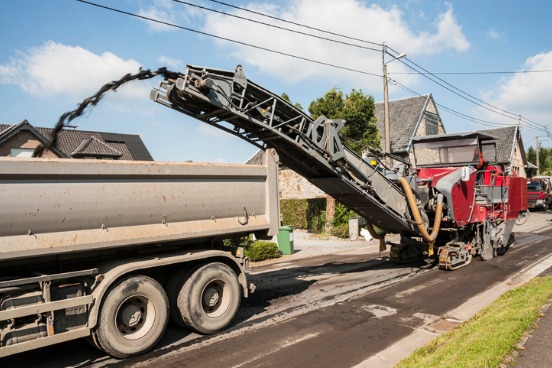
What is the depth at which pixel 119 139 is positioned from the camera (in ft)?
111

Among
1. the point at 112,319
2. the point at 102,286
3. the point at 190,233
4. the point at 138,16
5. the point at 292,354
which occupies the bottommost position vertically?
the point at 292,354

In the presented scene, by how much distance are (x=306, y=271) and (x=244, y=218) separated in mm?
4554

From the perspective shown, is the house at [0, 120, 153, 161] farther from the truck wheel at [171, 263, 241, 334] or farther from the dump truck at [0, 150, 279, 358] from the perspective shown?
the truck wheel at [171, 263, 241, 334]

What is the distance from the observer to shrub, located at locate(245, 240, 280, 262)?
41.6ft

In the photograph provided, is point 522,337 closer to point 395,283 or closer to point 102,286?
point 395,283

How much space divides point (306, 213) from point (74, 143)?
1835 cm

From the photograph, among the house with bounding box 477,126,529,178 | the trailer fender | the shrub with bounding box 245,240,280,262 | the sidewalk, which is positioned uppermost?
the house with bounding box 477,126,529,178

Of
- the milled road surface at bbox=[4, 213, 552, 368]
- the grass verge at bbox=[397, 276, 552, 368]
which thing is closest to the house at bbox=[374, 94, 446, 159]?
the milled road surface at bbox=[4, 213, 552, 368]

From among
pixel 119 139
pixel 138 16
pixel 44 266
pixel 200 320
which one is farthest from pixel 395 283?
pixel 119 139

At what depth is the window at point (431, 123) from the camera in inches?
1160

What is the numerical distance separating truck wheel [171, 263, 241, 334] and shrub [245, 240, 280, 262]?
6273 mm

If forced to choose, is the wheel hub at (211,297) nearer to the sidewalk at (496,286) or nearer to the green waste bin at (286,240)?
the sidewalk at (496,286)

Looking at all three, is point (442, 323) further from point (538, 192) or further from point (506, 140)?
point (506, 140)

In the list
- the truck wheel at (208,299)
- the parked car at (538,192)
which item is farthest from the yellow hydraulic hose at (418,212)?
the parked car at (538,192)
